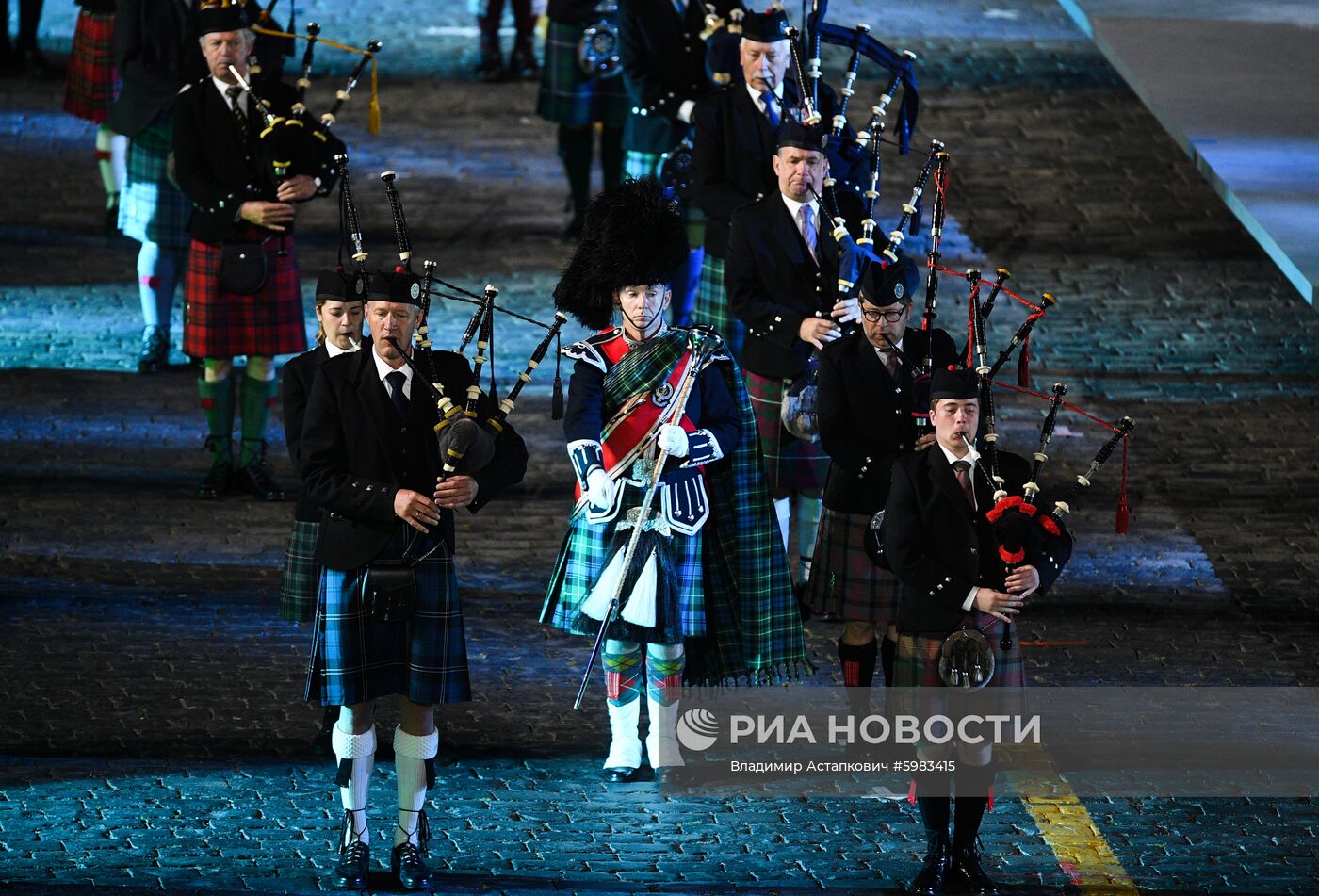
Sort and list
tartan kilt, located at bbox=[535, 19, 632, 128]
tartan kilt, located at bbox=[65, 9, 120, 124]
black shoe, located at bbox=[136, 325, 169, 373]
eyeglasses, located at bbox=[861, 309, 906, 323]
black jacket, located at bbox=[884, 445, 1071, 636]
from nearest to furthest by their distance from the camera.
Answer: black jacket, located at bbox=[884, 445, 1071, 636], eyeglasses, located at bbox=[861, 309, 906, 323], black shoe, located at bbox=[136, 325, 169, 373], tartan kilt, located at bbox=[535, 19, 632, 128], tartan kilt, located at bbox=[65, 9, 120, 124]

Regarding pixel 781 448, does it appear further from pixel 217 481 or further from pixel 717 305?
pixel 217 481

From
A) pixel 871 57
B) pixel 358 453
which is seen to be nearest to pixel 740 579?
pixel 358 453

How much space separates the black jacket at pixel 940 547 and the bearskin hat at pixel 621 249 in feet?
3.56

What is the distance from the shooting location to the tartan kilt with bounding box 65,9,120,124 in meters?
12.4

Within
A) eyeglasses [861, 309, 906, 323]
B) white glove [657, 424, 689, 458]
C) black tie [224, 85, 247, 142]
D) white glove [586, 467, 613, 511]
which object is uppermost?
black tie [224, 85, 247, 142]

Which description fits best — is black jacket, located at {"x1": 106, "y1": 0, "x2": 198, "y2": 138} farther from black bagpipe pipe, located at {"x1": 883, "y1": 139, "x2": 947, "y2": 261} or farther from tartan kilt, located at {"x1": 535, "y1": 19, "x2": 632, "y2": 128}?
black bagpipe pipe, located at {"x1": 883, "y1": 139, "x2": 947, "y2": 261}

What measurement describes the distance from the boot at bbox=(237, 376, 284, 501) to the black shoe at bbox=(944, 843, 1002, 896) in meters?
4.13

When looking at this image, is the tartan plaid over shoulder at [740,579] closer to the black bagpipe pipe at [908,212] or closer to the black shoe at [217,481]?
the black bagpipe pipe at [908,212]

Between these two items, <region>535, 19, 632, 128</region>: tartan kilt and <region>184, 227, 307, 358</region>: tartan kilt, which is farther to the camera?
<region>535, 19, 632, 128</region>: tartan kilt

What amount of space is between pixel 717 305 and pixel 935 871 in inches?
136

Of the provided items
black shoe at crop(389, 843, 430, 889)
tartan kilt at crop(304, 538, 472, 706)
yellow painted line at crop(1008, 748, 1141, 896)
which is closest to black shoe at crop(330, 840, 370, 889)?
black shoe at crop(389, 843, 430, 889)

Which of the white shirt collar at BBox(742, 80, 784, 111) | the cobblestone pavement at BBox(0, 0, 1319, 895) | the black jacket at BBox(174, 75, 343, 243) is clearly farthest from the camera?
the black jacket at BBox(174, 75, 343, 243)

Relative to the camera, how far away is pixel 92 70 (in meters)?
12.6

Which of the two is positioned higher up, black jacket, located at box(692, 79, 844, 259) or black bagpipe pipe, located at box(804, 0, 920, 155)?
black bagpipe pipe, located at box(804, 0, 920, 155)
